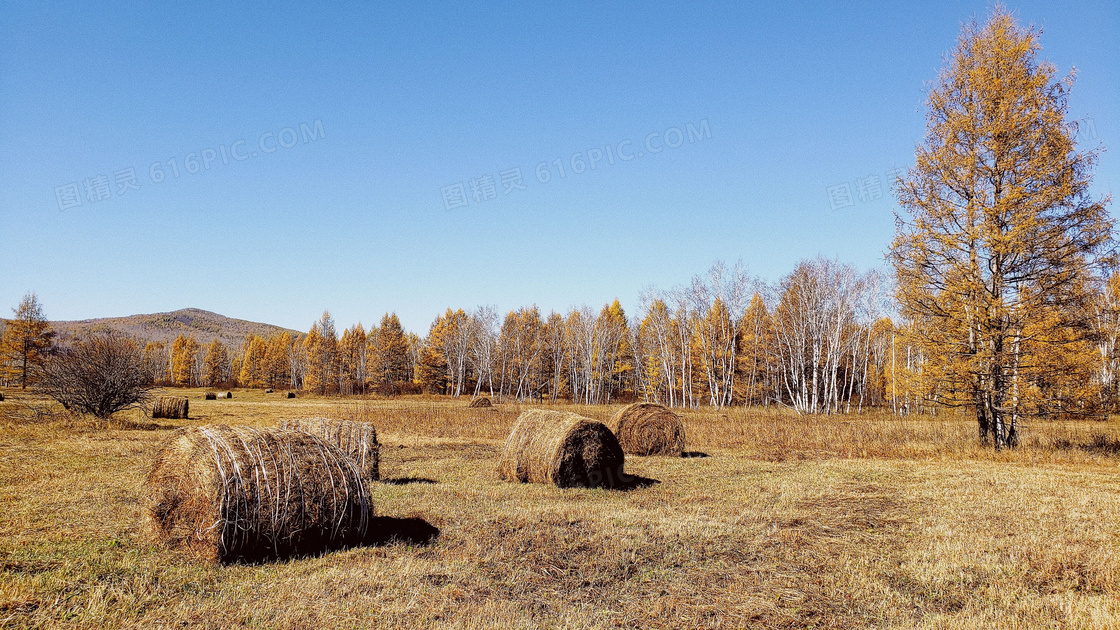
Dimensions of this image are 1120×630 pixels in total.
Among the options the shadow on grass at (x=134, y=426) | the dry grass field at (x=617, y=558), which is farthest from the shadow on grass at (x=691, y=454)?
the shadow on grass at (x=134, y=426)

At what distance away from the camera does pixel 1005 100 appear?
1855 centimetres

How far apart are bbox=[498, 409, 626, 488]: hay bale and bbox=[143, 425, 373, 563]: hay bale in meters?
5.08

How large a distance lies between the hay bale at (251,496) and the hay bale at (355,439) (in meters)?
4.45

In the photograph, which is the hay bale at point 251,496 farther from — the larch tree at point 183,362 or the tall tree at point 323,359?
the larch tree at point 183,362

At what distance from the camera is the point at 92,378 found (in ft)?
69.4

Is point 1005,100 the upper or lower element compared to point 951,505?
upper

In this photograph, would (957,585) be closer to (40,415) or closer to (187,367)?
(40,415)

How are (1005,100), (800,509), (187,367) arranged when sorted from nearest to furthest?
(800,509), (1005,100), (187,367)

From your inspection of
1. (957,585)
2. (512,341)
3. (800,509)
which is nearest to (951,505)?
(800,509)

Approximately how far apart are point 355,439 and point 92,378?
1543 centimetres

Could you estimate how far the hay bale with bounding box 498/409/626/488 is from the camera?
12195 millimetres

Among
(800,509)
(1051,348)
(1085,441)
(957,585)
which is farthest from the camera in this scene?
(1085,441)

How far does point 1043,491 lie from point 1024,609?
27.2ft

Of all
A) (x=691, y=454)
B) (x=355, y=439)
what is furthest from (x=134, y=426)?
(x=691, y=454)
